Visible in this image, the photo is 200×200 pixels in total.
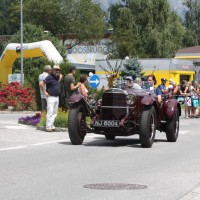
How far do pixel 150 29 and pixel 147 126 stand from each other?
217 ft

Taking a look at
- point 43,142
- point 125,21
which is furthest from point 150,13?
point 43,142

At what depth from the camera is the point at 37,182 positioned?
1030cm

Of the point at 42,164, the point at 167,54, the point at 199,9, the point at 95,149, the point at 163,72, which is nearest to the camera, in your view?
the point at 42,164

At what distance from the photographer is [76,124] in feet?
53.8

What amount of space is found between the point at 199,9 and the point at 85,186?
89392mm

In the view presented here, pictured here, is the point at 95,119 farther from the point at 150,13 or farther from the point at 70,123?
the point at 150,13

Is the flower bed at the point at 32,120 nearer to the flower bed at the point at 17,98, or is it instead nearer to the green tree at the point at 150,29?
the flower bed at the point at 17,98

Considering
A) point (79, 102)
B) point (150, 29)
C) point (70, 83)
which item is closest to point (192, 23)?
point (150, 29)

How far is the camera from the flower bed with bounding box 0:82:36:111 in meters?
36.1

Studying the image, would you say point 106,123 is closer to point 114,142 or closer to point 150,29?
point 114,142

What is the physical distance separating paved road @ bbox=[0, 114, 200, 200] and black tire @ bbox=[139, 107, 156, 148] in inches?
9.6

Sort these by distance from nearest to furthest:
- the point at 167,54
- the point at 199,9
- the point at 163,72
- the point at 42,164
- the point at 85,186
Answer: the point at 85,186, the point at 42,164, the point at 163,72, the point at 167,54, the point at 199,9

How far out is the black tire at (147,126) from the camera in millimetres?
15820

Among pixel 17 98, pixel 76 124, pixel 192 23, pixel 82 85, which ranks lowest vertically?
pixel 17 98
